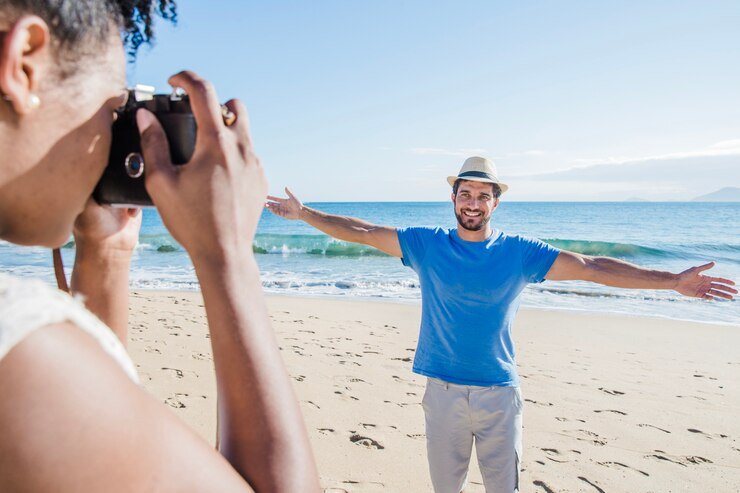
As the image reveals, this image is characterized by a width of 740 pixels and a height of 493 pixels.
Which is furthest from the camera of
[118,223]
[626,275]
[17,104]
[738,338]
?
[738,338]

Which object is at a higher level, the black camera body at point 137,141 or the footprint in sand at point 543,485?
the black camera body at point 137,141

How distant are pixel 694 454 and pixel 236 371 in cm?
528

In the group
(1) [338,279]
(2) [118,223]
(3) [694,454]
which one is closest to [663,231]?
(1) [338,279]

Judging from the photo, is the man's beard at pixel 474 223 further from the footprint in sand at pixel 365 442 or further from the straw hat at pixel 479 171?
the footprint in sand at pixel 365 442

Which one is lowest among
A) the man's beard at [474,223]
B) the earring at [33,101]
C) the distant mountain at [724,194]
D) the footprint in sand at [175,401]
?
the footprint in sand at [175,401]

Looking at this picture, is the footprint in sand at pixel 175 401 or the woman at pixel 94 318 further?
the footprint in sand at pixel 175 401

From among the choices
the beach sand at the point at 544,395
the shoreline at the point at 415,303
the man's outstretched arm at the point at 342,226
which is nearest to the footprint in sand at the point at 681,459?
the beach sand at the point at 544,395

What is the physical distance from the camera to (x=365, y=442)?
181 inches

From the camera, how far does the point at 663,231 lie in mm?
37750

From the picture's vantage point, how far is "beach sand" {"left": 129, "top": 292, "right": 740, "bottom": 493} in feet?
14.1

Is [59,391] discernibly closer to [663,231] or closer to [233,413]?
[233,413]

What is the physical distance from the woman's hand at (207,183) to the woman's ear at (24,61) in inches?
6.6

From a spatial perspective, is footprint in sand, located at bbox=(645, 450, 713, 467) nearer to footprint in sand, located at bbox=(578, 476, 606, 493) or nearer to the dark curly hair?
footprint in sand, located at bbox=(578, 476, 606, 493)

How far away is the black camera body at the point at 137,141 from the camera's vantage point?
0.87 m
